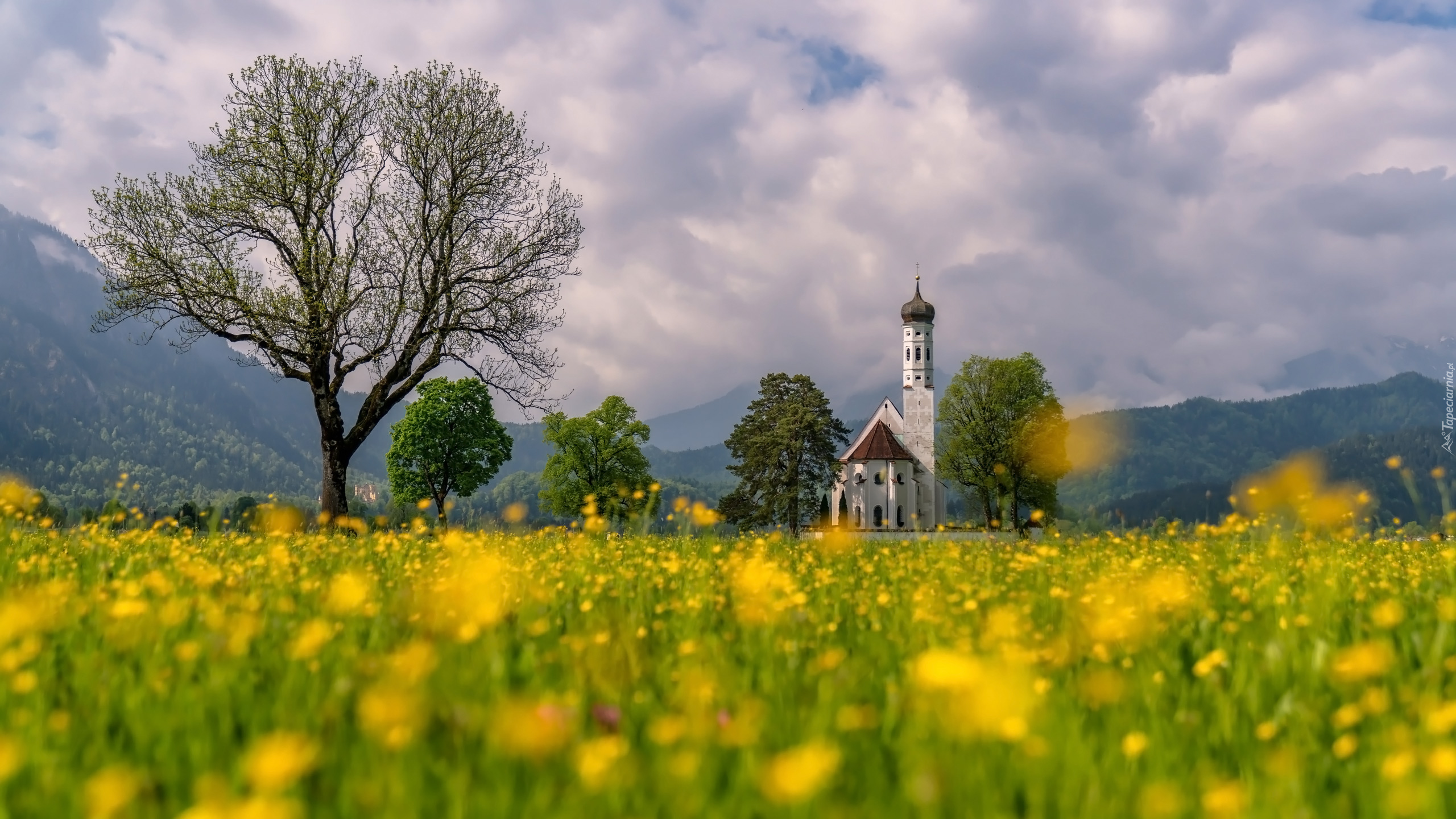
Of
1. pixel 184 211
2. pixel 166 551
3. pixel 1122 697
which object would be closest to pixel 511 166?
pixel 184 211

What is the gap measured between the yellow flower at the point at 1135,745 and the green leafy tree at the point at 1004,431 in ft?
199

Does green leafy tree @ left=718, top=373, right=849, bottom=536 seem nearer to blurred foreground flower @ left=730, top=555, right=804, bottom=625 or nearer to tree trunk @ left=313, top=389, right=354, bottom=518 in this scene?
tree trunk @ left=313, top=389, right=354, bottom=518

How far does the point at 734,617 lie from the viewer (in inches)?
207

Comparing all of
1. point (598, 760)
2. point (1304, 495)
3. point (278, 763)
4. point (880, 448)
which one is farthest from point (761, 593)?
point (880, 448)

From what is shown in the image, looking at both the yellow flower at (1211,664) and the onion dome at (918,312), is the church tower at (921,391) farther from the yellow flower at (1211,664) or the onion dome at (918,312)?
the yellow flower at (1211,664)

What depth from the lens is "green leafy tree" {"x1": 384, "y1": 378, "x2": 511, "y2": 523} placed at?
54750 millimetres

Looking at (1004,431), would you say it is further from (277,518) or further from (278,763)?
(278,763)

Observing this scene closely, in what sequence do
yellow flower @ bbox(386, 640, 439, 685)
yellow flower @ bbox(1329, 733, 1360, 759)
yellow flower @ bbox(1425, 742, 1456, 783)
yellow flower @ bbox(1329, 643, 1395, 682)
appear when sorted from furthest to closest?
yellow flower @ bbox(1329, 643, 1395, 682) → yellow flower @ bbox(386, 640, 439, 685) → yellow flower @ bbox(1329, 733, 1360, 759) → yellow flower @ bbox(1425, 742, 1456, 783)

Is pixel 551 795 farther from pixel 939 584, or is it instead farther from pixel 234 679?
pixel 939 584

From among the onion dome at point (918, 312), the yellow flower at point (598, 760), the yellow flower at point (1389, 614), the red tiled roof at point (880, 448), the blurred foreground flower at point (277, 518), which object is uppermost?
the onion dome at point (918, 312)

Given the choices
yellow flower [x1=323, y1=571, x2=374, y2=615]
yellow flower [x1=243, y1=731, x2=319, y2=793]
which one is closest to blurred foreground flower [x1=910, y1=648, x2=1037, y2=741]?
yellow flower [x1=243, y1=731, x2=319, y2=793]

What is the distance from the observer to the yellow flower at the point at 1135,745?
2.64 meters

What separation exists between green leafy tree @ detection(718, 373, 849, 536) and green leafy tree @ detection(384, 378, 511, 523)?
1698 cm

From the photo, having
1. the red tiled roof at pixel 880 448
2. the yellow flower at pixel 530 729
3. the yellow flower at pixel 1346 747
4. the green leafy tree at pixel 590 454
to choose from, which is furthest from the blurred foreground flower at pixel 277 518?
the red tiled roof at pixel 880 448
